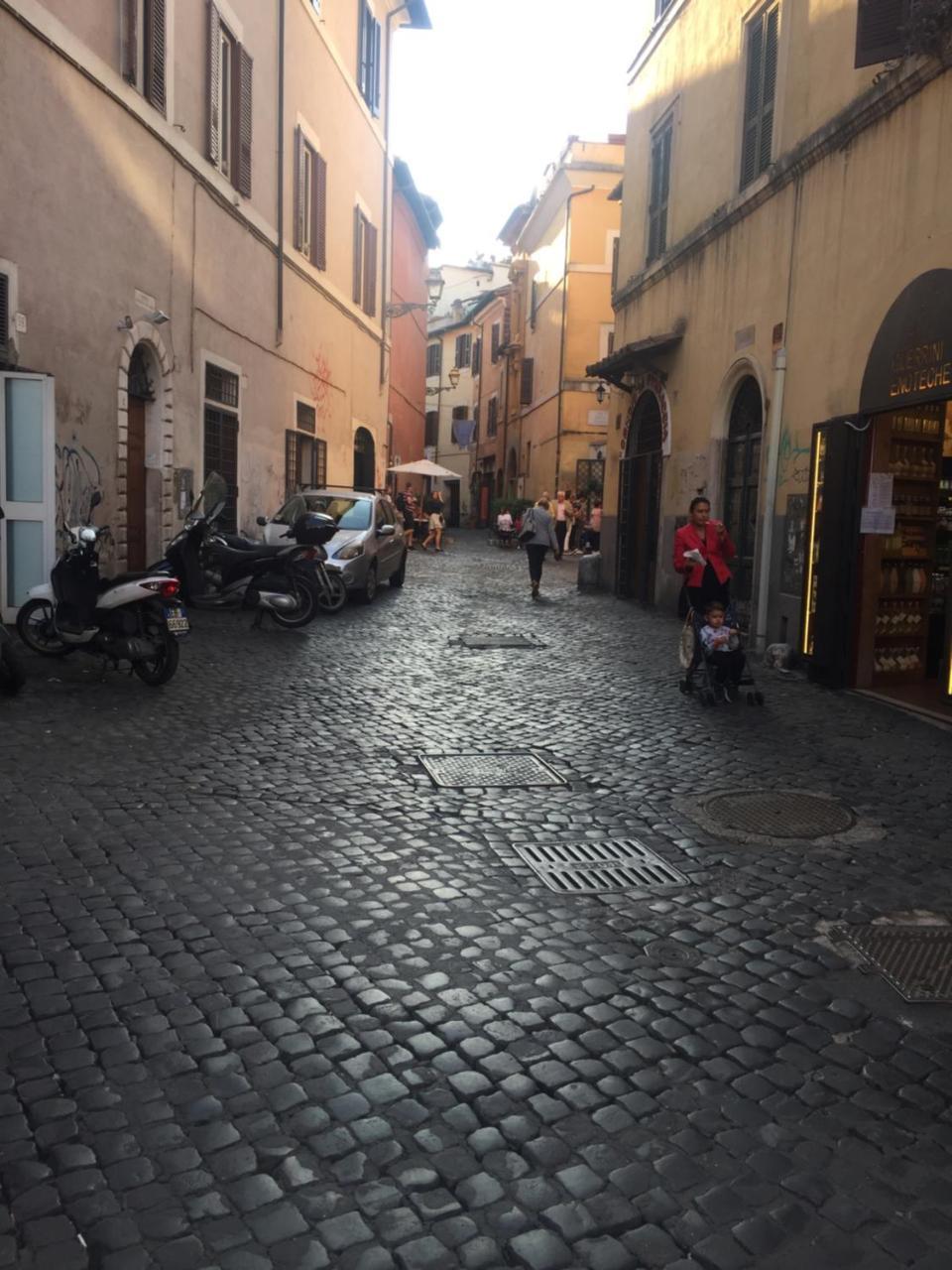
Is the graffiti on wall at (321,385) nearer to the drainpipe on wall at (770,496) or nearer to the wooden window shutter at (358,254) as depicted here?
the wooden window shutter at (358,254)

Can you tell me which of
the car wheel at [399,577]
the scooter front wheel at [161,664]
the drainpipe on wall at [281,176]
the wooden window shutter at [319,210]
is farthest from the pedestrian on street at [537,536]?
the scooter front wheel at [161,664]

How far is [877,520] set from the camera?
8.76m

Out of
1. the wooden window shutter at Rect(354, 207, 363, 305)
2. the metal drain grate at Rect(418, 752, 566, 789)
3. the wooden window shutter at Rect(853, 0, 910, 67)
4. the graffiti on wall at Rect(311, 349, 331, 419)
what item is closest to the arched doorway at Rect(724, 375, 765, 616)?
the wooden window shutter at Rect(853, 0, 910, 67)

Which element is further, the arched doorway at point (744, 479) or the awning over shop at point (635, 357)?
the awning over shop at point (635, 357)

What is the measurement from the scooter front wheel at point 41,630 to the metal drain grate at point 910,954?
23.2 feet

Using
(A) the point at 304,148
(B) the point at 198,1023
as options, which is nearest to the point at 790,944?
(B) the point at 198,1023

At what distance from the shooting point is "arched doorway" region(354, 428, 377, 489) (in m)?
25.5

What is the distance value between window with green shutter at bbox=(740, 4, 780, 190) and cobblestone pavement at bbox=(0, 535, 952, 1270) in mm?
8066

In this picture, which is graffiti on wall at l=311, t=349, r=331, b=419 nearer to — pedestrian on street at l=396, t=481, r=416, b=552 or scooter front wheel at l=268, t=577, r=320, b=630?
pedestrian on street at l=396, t=481, r=416, b=552

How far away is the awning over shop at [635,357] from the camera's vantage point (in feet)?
47.2

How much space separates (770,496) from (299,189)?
38.0ft

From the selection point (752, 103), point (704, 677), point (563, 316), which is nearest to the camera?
point (704, 677)

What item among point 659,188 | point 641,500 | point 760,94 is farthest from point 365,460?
point 760,94

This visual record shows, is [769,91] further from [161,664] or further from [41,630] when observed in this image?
[41,630]
